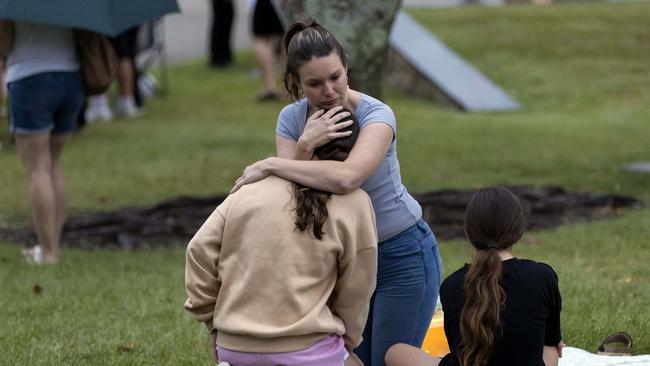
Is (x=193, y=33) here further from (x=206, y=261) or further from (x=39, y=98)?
(x=206, y=261)

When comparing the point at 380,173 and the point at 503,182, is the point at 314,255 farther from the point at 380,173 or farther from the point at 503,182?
the point at 503,182

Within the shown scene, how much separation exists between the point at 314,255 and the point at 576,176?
701cm

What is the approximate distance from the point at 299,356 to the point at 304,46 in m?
0.93

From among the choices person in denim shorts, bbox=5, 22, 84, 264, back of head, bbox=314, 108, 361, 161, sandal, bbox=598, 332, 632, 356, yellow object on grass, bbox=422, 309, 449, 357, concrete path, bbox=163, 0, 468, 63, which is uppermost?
back of head, bbox=314, 108, 361, 161

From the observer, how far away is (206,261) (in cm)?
369

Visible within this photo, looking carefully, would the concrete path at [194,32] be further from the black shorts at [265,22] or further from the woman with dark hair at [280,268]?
the woman with dark hair at [280,268]

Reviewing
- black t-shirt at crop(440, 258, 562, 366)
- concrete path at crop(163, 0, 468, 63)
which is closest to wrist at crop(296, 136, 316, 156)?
black t-shirt at crop(440, 258, 562, 366)

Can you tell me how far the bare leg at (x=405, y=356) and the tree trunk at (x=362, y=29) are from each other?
3.81m

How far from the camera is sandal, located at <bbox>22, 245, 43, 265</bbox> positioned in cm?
741

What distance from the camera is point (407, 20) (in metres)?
17.5

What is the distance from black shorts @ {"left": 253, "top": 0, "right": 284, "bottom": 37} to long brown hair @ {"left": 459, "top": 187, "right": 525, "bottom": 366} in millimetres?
11325

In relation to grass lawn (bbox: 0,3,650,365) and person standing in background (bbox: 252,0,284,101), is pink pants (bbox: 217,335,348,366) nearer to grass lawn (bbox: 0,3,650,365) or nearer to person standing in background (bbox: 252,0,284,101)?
grass lawn (bbox: 0,3,650,365)

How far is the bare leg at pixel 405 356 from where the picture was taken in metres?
4.11

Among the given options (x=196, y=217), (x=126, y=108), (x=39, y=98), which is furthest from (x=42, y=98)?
(x=126, y=108)
